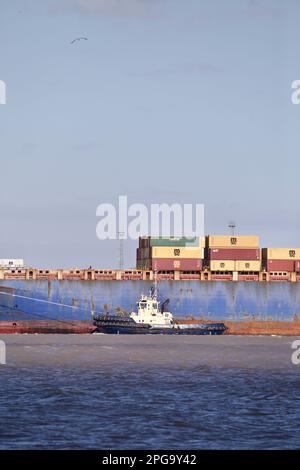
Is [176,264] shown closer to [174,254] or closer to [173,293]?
[174,254]

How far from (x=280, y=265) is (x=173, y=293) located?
1649 centimetres

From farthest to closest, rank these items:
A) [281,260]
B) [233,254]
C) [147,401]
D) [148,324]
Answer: [281,260] < [233,254] < [148,324] < [147,401]

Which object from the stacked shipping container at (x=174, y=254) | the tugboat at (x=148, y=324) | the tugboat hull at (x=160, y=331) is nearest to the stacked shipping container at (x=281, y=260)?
the stacked shipping container at (x=174, y=254)

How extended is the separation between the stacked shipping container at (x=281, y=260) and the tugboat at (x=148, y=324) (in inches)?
555

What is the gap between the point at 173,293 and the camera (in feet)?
448

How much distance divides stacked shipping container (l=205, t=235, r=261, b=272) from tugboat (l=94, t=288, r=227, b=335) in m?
10.5

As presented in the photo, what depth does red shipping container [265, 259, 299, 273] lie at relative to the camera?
144 meters

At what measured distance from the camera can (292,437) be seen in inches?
1721

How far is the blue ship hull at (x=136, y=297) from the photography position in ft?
438

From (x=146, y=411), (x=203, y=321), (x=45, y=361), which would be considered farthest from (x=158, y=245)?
(x=146, y=411)

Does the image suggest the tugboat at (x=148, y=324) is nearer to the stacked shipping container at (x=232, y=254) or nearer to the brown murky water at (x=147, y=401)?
the stacked shipping container at (x=232, y=254)

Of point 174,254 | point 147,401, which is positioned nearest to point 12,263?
point 174,254

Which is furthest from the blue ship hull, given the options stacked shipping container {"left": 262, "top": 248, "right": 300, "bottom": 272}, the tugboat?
stacked shipping container {"left": 262, "top": 248, "right": 300, "bottom": 272}
